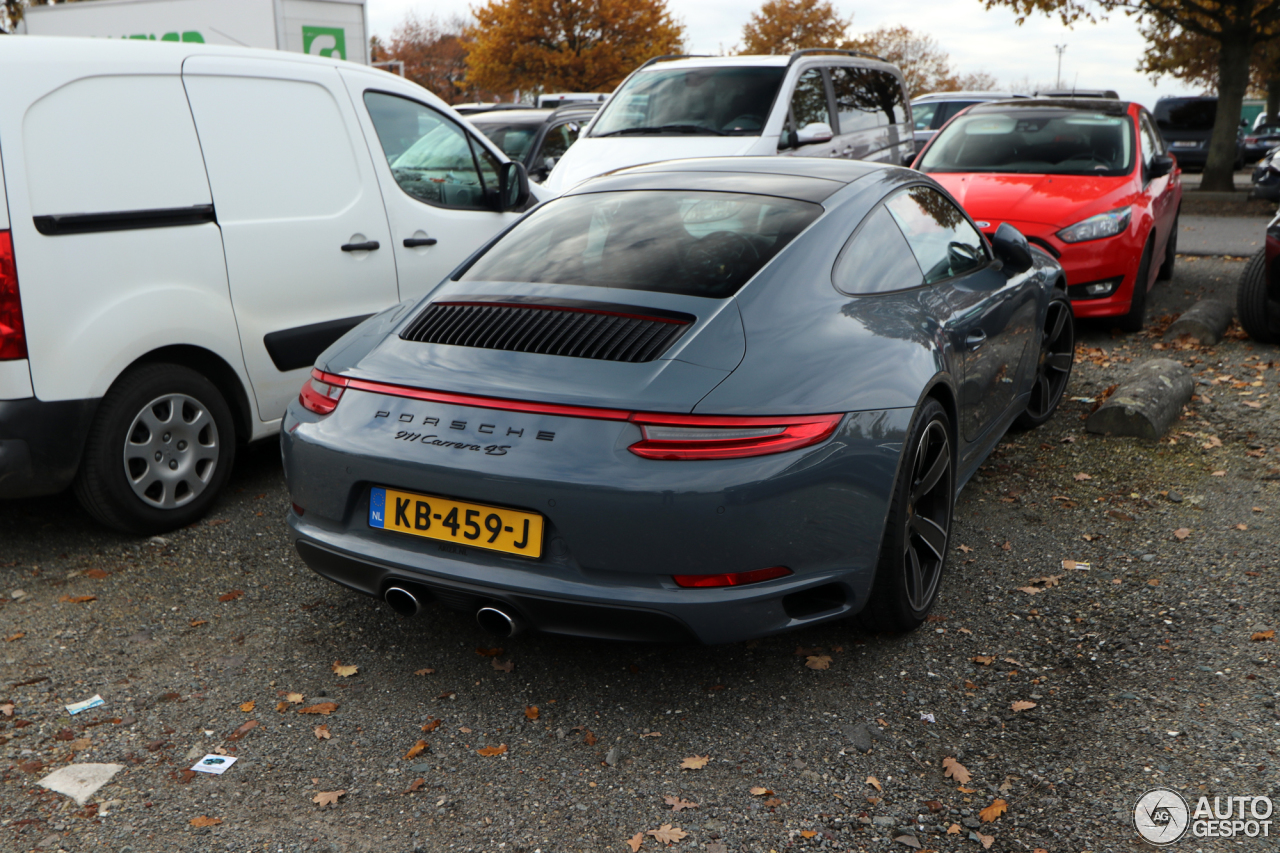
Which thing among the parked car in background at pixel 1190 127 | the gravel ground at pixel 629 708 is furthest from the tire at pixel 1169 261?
the parked car in background at pixel 1190 127

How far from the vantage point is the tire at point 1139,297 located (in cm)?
773

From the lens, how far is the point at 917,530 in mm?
3396

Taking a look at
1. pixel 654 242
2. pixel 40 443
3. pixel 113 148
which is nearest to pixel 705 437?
pixel 654 242

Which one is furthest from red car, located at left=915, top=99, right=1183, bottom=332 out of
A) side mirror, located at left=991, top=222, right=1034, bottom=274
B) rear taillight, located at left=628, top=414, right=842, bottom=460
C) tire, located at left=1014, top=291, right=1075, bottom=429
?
rear taillight, located at left=628, top=414, right=842, bottom=460

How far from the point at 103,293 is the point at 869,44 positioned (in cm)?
5674

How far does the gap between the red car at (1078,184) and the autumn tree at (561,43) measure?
34.3m

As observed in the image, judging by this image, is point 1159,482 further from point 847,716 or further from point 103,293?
A: point 103,293

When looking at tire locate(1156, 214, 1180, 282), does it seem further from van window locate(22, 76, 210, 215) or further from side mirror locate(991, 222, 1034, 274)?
van window locate(22, 76, 210, 215)

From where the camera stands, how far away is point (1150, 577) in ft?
13.0

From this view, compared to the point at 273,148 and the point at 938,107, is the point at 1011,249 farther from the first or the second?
the point at 938,107

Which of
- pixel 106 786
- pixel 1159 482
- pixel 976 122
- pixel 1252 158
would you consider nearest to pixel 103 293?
pixel 106 786

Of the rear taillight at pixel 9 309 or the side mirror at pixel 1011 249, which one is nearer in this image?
the rear taillight at pixel 9 309

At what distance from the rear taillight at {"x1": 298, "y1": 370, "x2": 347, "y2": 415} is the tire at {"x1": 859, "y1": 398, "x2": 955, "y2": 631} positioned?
168 centimetres

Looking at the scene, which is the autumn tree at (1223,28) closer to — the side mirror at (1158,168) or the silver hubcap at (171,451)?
the side mirror at (1158,168)
